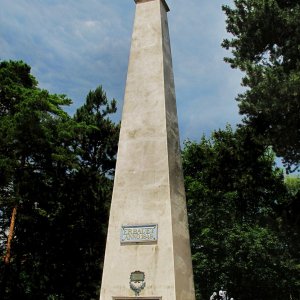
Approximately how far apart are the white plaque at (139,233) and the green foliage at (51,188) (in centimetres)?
873

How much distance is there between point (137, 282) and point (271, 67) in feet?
28.0

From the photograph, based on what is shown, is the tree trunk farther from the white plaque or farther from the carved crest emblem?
the carved crest emblem

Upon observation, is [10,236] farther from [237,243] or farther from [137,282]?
[237,243]

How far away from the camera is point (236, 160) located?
16875 millimetres

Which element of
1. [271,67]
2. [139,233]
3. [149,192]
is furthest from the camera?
[271,67]

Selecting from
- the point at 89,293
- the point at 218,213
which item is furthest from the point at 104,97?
the point at 89,293

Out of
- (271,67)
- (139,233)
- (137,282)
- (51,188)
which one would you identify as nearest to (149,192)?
(139,233)

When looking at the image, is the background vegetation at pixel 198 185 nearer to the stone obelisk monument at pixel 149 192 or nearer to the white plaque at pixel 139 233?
the stone obelisk monument at pixel 149 192

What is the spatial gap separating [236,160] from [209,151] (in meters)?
4.52

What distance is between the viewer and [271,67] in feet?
44.0

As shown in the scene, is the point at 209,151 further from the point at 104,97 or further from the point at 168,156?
the point at 168,156

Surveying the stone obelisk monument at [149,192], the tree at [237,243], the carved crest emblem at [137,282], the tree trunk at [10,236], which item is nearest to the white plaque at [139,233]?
the stone obelisk monument at [149,192]

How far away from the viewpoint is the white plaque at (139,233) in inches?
332

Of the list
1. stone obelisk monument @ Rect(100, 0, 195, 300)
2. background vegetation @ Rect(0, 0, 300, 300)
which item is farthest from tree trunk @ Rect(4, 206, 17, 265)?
stone obelisk monument @ Rect(100, 0, 195, 300)
